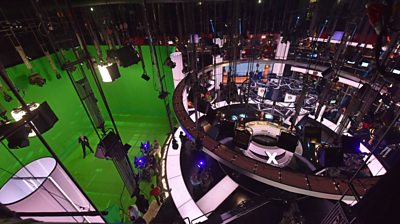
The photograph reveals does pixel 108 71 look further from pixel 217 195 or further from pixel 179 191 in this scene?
pixel 217 195

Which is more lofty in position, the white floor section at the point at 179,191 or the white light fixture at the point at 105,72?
the white light fixture at the point at 105,72

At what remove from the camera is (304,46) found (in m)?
15.0

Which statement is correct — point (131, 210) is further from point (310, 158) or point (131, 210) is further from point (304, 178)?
point (310, 158)

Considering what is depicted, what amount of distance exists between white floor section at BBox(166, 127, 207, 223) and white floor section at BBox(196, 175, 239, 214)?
79cm

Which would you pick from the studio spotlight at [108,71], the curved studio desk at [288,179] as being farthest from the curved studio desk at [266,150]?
the studio spotlight at [108,71]

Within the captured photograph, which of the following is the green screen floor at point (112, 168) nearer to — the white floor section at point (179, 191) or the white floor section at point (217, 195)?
the white floor section at point (179, 191)

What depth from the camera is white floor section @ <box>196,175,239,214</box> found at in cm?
679

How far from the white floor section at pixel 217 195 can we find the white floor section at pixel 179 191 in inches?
31.0

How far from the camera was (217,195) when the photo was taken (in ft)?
23.5

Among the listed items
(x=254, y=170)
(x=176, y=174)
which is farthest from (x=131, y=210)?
(x=254, y=170)

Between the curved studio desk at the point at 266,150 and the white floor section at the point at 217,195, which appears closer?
the white floor section at the point at 217,195

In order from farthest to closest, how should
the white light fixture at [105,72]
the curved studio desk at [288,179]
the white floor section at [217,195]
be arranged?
the white light fixture at [105,72], the white floor section at [217,195], the curved studio desk at [288,179]

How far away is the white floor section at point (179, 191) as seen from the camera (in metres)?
5.91

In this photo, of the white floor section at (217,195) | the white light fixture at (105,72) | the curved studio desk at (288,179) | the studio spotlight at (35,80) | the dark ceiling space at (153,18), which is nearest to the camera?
the curved studio desk at (288,179)
